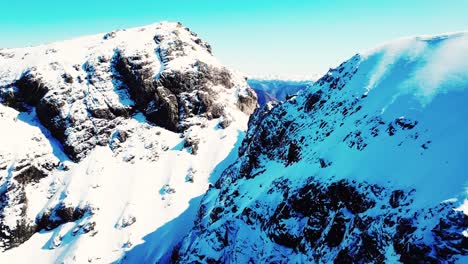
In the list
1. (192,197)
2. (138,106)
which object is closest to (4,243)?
(192,197)

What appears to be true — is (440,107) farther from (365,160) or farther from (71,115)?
(71,115)

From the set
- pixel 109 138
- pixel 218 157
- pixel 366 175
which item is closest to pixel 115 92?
pixel 109 138

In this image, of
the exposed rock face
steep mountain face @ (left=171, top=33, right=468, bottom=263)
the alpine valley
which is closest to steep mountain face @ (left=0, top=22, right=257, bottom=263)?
the exposed rock face

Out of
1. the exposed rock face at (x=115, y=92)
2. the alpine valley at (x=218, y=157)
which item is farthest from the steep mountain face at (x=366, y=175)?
the exposed rock face at (x=115, y=92)

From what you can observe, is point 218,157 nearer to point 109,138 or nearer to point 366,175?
point 109,138

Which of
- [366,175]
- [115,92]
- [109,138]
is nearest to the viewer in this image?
Answer: [366,175]
